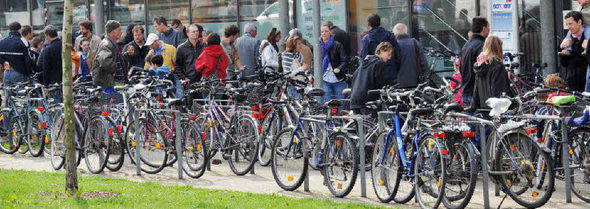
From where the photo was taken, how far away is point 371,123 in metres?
10.9

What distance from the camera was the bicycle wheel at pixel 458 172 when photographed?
8766 millimetres

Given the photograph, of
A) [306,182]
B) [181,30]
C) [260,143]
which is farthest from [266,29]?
[306,182]

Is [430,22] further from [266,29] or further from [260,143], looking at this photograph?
[260,143]

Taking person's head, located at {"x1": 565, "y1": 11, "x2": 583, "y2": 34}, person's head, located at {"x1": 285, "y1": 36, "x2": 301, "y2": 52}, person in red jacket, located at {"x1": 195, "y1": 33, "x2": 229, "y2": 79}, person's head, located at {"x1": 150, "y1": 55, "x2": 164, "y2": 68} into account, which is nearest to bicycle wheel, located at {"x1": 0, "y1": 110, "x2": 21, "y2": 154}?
person's head, located at {"x1": 150, "y1": 55, "x2": 164, "y2": 68}

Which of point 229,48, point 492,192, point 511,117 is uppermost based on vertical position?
point 229,48

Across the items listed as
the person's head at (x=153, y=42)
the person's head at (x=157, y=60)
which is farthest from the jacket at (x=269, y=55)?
the person's head at (x=157, y=60)

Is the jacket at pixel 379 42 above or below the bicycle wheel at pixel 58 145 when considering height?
above

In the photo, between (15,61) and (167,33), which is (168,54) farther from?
(15,61)

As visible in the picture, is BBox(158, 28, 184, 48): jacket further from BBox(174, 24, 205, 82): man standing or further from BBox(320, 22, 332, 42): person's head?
BBox(320, 22, 332, 42): person's head

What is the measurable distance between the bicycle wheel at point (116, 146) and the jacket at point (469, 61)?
13.1ft

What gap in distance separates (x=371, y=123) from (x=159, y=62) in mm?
→ 4792

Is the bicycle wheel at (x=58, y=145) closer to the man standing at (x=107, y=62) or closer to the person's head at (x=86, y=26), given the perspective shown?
the man standing at (x=107, y=62)

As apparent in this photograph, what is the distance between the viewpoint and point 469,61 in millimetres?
11156

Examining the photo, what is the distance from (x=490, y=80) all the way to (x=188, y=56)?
552 centimetres
